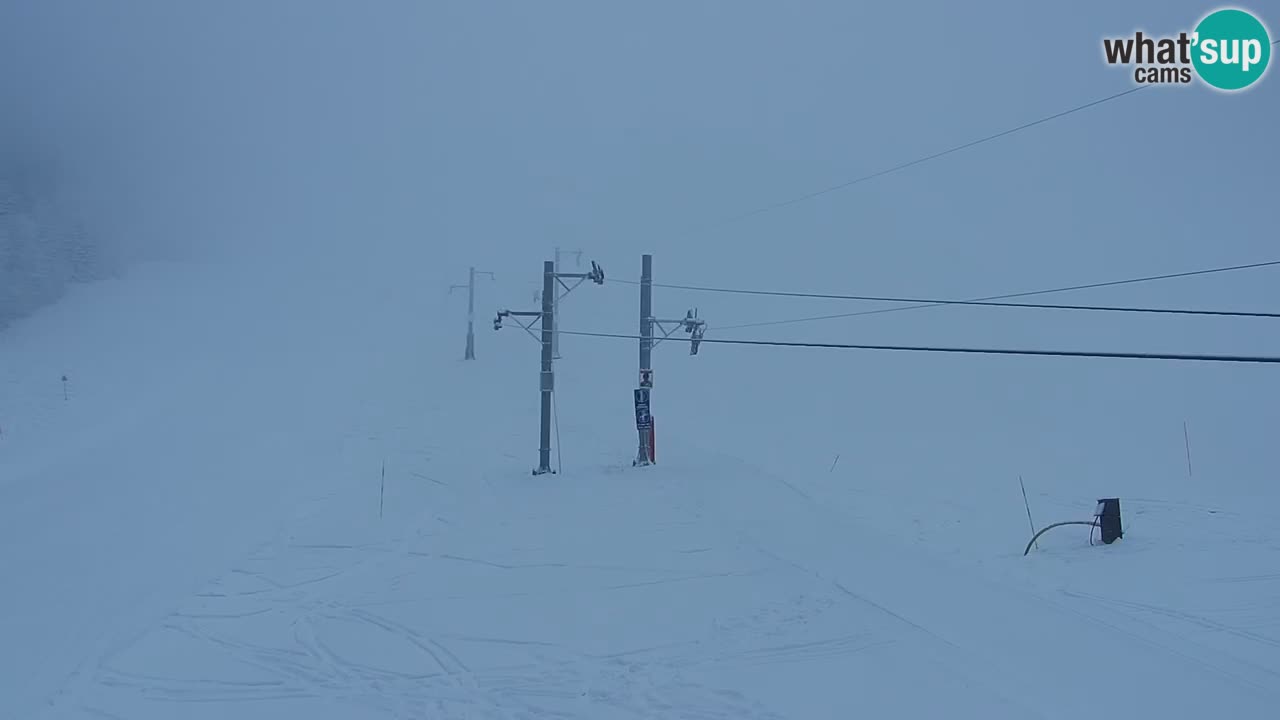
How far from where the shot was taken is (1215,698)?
28.1 feet

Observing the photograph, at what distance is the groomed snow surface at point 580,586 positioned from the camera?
8.63m

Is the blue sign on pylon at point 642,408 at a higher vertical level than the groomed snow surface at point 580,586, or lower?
higher

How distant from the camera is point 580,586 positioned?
12414 millimetres

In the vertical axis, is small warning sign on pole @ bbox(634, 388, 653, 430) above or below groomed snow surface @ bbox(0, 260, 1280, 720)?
above

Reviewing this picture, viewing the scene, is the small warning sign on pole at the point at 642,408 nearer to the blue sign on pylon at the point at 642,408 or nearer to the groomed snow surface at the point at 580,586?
the blue sign on pylon at the point at 642,408

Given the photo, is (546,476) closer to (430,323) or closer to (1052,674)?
(1052,674)

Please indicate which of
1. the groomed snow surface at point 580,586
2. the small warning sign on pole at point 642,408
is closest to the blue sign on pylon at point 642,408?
the small warning sign on pole at point 642,408

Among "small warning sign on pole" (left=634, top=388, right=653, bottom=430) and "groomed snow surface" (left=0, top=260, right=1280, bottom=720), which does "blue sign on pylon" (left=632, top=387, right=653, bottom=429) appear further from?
"groomed snow surface" (left=0, top=260, right=1280, bottom=720)

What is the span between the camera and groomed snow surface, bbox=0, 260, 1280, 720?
863 cm

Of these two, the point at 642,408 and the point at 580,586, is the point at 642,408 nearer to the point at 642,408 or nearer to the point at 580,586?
the point at 642,408

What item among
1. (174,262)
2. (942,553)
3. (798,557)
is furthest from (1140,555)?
(174,262)

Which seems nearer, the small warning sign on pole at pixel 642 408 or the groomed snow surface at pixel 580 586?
the groomed snow surface at pixel 580 586

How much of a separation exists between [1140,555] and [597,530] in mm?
10135

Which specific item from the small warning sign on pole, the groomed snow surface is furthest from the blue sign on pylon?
the groomed snow surface
